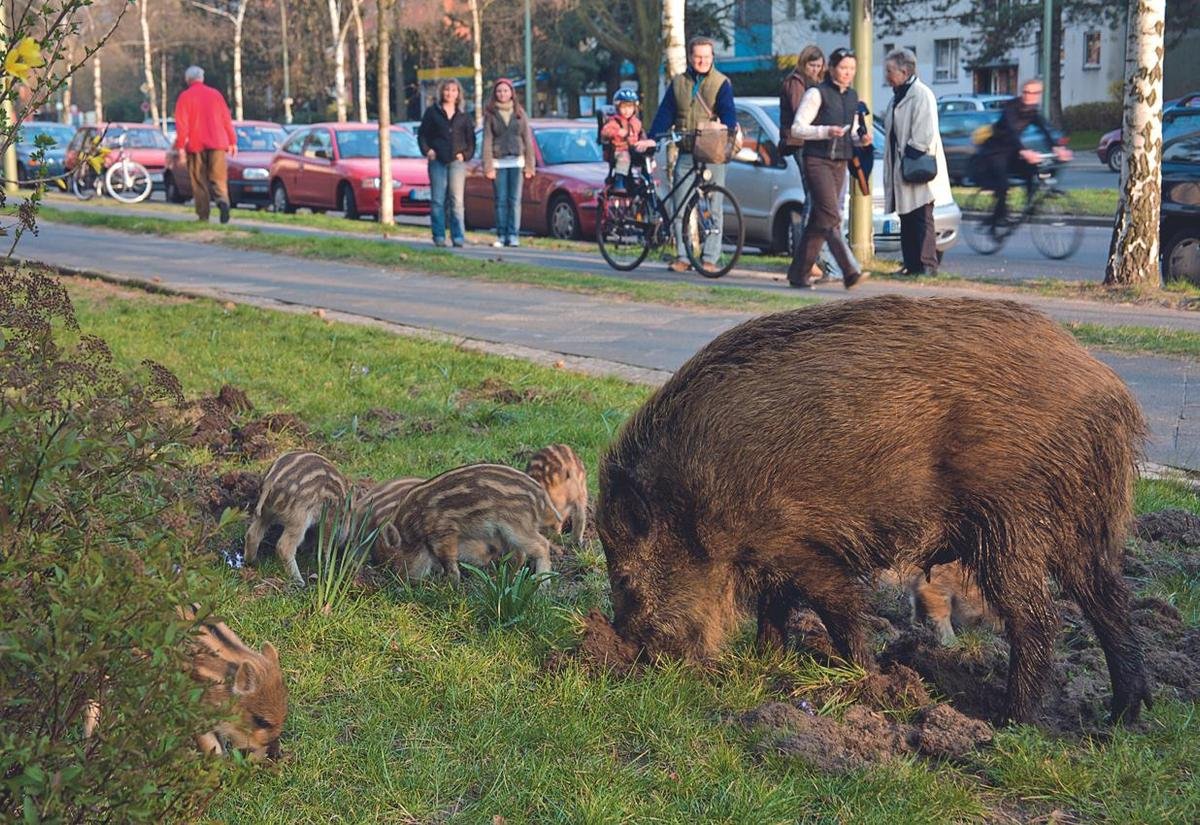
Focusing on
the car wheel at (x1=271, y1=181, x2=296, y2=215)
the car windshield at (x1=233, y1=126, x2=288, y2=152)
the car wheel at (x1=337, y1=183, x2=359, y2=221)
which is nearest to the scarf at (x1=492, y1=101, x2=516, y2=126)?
the car wheel at (x1=337, y1=183, x2=359, y2=221)

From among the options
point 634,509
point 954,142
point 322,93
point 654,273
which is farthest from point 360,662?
point 322,93

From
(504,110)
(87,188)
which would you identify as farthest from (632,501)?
(87,188)

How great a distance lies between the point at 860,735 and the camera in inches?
162

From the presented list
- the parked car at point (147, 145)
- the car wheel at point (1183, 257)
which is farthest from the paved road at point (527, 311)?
the parked car at point (147, 145)

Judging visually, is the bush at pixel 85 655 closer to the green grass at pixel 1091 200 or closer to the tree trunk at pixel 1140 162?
the tree trunk at pixel 1140 162

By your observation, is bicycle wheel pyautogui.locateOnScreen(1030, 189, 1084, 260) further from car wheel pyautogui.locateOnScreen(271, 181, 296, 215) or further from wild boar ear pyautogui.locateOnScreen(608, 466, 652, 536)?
car wheel pyautogui.locateOnScreen(271, 181, 296, 215)

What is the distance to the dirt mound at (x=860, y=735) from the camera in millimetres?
4000

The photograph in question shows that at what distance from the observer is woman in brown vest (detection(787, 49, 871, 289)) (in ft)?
→ 44.1

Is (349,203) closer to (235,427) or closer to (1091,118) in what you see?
(235,427)

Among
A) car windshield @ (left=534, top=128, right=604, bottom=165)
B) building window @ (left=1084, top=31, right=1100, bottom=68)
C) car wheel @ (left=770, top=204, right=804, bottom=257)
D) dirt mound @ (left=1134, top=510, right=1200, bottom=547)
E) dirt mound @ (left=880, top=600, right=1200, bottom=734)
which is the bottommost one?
dirt mound @ (left=880, top=600, right=1200, bottom=734)

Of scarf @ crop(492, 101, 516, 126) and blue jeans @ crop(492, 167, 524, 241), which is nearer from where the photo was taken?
scarf @ crop(492, 101, 516, 126)

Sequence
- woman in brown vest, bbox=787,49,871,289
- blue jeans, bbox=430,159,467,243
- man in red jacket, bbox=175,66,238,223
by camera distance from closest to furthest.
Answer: woman in brown vest, bbox=787,49,871,289 → blue jeans, bbox=430,159,467,243 → man in red jacket, bbox=175,66,238,223

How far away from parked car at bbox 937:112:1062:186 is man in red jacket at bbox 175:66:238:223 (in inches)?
413

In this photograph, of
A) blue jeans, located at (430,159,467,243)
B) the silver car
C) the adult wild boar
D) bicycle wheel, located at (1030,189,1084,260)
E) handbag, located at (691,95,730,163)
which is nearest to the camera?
the adult wild boar
